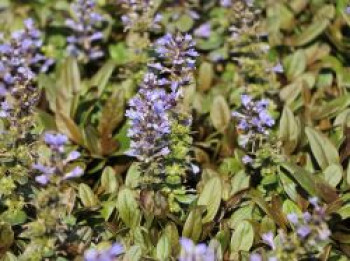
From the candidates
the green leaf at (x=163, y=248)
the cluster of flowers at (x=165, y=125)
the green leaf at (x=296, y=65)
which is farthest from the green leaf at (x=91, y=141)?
the green leaf at (x=296, y=65)

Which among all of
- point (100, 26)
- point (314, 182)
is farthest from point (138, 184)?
point (100, 26)

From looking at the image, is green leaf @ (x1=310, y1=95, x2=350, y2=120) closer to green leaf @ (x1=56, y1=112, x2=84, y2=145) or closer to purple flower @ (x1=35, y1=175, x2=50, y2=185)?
green leaf @ (x1=56, y1=112, x2=84, y2=145)

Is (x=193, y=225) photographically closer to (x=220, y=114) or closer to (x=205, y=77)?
(x=220, y=114)

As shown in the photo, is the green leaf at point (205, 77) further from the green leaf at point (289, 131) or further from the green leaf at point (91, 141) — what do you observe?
the green leaf at point (91, 141)

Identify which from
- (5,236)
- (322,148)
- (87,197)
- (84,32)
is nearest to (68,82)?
(84,32)

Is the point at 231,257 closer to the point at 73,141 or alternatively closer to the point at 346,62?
the point at 73,141

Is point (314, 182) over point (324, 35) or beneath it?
beneath
